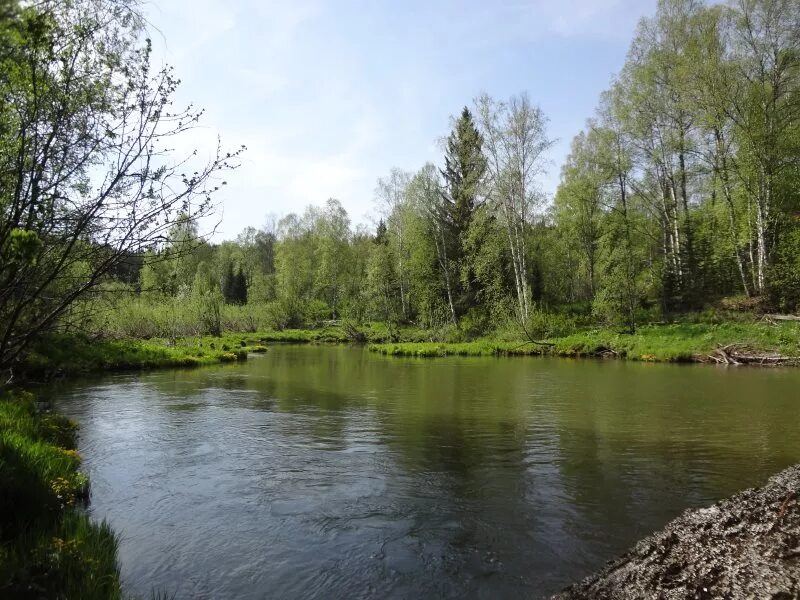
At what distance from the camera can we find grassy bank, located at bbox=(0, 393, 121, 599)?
4133 mm

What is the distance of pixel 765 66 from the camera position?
2750cm

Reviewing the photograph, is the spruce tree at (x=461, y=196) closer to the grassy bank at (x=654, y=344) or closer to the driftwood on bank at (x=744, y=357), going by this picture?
the grassy bank at (x=654, y=344)

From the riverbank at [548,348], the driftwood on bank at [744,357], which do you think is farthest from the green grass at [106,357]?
the driftwood on bank at [744,357]

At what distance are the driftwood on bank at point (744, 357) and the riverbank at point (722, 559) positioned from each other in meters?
21.7

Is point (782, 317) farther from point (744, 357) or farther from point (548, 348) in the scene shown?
point (548, 348)

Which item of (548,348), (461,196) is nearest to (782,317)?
(548,348)

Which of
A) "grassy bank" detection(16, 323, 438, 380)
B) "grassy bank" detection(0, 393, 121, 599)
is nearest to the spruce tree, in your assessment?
"grassy bank" detection(16, 323, 438, 380)

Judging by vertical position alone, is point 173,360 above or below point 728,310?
below

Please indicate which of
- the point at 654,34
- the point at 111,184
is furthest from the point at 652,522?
the point at 654,34

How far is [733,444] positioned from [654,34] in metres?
32.3

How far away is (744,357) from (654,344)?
4437 mm

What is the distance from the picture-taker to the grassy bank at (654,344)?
24.0 metres

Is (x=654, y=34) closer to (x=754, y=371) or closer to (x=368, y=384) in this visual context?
(x=754, y=371)

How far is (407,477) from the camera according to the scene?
846cm
